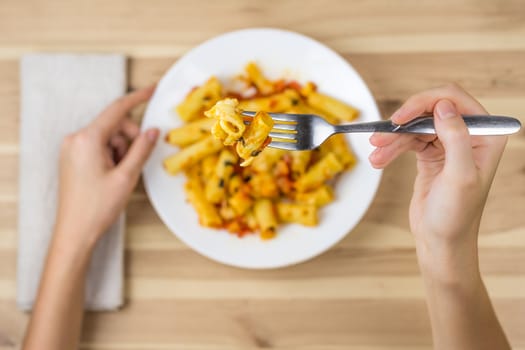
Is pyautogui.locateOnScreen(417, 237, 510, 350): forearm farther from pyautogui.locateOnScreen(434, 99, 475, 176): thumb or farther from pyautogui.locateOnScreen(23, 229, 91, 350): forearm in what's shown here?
pyautogui.locateOnScreen(23, 229, 91, 350): forearm

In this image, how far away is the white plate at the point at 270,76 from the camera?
48.8 inches

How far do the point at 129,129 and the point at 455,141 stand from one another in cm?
80

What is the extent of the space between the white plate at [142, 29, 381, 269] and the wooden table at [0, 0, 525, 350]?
10 cm

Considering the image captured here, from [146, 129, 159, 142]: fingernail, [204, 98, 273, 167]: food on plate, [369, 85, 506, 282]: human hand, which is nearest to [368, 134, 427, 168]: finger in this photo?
[369, 85, 506, 282]: human hand

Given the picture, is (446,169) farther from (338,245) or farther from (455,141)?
(338,245)

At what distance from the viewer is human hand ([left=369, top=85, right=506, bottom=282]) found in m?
0.83

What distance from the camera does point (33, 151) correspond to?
1.35m

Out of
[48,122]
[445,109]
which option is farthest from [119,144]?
[445,109]

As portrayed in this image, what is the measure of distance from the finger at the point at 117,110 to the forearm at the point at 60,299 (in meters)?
0.26

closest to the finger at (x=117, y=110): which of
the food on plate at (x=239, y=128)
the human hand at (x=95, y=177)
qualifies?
the human hand at (x=95, y=177)

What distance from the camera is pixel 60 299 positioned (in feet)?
4.05

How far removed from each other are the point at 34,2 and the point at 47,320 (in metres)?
0.79

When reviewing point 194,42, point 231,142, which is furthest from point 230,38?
point 231,142

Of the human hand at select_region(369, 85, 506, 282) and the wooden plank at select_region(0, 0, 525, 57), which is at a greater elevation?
the wooden plank at select_region(0, 0, 525, 57)
